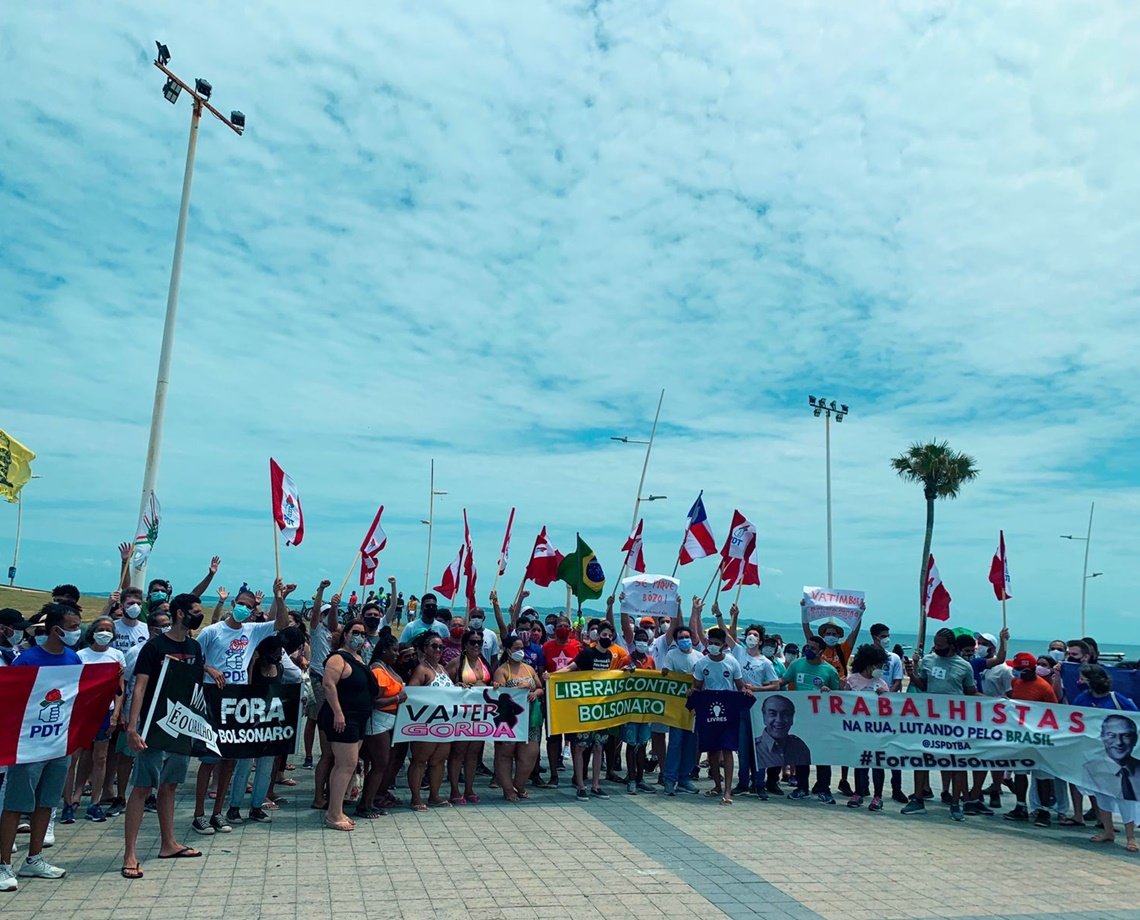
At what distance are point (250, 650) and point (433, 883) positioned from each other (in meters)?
3.65

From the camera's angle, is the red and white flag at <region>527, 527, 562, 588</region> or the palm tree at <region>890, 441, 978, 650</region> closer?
the red and white flag at <region>527, 527, 562, 588</region>

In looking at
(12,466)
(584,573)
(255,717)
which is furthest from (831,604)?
(12,466)

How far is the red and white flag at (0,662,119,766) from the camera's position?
A: 6855mm

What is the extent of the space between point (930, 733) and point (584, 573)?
6.94m

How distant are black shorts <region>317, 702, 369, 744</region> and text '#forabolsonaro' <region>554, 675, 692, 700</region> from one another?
2.55 meters

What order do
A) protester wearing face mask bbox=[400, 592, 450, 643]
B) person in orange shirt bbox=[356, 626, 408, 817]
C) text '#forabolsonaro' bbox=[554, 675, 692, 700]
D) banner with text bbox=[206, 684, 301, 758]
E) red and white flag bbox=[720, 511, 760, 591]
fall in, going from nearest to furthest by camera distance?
banner with text bbox=[206, 684, 301, 758], person in orange shirt bbox=[356, 626, 408, 817], text '#forabolsonaro' bbox=[554, 675, 692, 700], protester wearing face mask bbox=[400, 592, 450, 643], red and white flag bbox=[720, 511, 760, 591]

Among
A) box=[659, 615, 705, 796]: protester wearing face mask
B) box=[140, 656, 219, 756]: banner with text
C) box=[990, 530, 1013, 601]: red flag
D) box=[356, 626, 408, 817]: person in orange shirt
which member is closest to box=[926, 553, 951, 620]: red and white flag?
box=[990, 530, 1013, 601]: red flag

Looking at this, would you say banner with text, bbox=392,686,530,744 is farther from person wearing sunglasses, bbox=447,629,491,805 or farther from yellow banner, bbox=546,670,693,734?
yellow banner, bbox=546,670,693,734

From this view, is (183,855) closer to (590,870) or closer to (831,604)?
(590,870)

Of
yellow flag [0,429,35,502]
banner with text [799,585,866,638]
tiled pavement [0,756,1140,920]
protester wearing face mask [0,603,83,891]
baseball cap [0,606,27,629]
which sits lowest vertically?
tiled pavement [0,756,1140,920]

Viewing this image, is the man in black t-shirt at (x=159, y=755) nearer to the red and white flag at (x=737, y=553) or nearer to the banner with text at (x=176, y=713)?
the banner with text at (x=176, y=713)

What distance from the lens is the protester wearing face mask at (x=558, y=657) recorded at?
36.7 ft

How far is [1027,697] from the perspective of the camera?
1088 centimetres

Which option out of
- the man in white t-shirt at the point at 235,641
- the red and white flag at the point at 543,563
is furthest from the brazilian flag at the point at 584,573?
the man in white t-shirt at the point at 235,641
